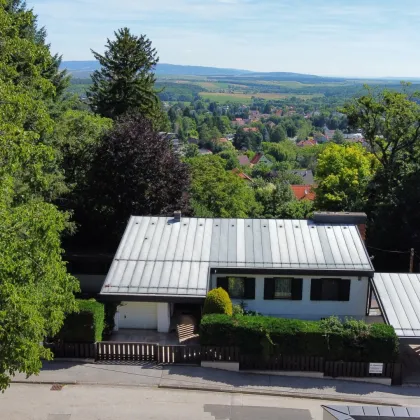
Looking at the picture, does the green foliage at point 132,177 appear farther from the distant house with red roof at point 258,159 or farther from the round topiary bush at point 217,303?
the distant house with red roof at point 258,159

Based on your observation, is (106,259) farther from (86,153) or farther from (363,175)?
(363,175)

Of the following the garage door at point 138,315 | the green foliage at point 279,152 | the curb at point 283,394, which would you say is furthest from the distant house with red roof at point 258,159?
the curb at point 283,394

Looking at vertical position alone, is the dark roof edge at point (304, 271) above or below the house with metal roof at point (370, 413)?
above

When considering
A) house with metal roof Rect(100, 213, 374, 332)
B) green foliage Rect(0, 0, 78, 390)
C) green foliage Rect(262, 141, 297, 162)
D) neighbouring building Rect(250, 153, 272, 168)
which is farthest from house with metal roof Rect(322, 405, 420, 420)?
green foliage Rect(262, 141, 297, 162)

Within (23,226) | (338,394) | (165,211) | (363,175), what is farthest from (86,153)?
(363,175)

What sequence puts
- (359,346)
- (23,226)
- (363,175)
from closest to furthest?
(23,226)
(359,346)
(363,175)

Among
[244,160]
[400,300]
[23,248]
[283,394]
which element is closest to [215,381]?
[283,394]

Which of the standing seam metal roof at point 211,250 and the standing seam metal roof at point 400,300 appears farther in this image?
the standing seam metal roof at point 211,250
